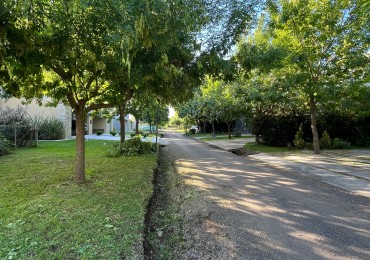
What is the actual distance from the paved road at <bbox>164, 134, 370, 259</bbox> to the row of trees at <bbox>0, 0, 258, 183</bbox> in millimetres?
2703

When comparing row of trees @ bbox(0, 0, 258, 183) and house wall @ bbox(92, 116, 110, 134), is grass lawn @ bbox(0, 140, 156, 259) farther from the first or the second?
house wall @ bbox(92, 116, 110, 134)

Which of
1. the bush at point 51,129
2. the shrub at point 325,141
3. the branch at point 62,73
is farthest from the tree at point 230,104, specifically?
the bush at point 51,129

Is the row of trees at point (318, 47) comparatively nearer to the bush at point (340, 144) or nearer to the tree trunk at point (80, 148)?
the bush at point (340, 144)

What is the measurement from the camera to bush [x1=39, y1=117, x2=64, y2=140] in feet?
72.0

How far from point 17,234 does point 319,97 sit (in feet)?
46.0

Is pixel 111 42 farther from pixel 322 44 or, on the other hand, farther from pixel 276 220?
pixel 322 44

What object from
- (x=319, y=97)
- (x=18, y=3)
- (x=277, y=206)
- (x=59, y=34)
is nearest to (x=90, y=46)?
(x=59, y=34)

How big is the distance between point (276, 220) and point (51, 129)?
2117 cm

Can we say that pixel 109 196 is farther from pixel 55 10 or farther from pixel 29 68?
pixel 55 10

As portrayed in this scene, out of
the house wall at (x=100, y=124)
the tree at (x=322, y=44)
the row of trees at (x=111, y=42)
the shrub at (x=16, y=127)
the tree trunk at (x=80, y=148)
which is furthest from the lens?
the house wall at (x=100, y=124)

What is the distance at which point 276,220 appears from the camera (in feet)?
16.2

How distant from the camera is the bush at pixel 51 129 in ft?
72.0

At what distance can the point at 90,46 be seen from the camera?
5.01 meters

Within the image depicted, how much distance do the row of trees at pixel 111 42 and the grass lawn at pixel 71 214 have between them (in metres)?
1.10
